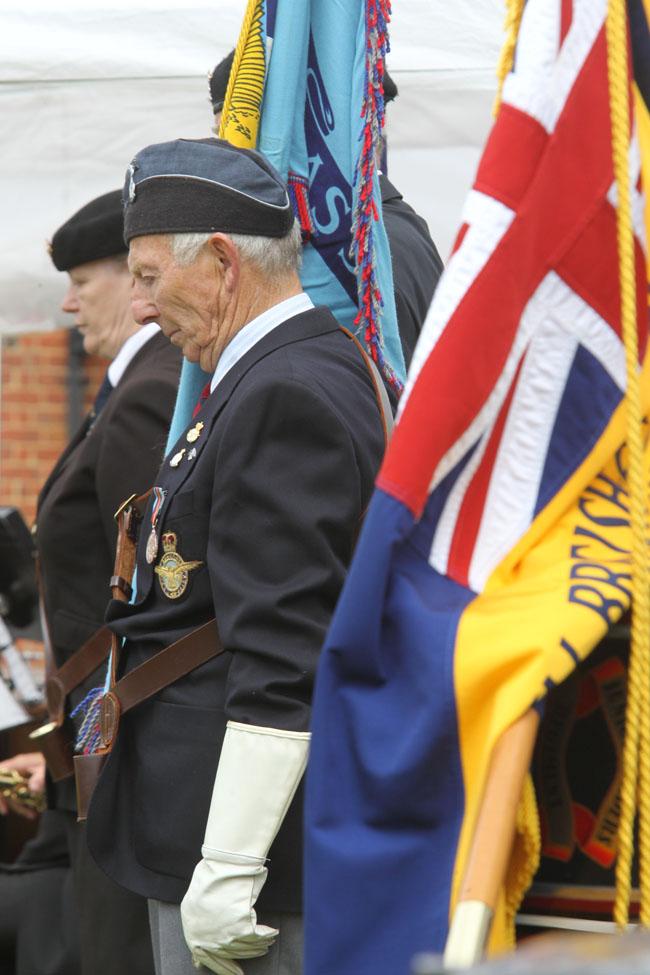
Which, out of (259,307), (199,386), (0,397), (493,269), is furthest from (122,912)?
(0,397)

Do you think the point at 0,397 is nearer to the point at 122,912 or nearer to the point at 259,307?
the point at 122,912

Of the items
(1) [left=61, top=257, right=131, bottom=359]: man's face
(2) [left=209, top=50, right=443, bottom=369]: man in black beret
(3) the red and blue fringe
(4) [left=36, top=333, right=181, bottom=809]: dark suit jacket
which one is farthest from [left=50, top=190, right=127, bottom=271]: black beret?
(3) the red and blue fringe

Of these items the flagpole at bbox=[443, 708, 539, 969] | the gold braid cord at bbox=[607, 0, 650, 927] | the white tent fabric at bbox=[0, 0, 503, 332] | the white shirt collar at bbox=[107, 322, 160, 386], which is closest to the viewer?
the flagpole at bbox=[443, 708, 539, 969]

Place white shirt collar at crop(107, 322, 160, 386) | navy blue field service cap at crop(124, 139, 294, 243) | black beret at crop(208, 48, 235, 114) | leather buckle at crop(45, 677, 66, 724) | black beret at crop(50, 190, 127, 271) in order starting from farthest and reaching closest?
1. black beret at crop(50, 190, 127, 271)
2. white shirt collar at crop(107, 322, 160, 386)
3. leather buckle at crop(45, 677, 66, 724)
4. black beret at crop(208, 48, 235, 114)
5. navy blue field service cap at crop(124, 139, 294, 243)

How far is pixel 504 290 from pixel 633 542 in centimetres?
27

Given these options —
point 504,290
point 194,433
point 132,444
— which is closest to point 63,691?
point 132,444

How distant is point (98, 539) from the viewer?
337cm

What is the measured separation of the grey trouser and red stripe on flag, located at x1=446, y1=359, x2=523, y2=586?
0.93 meters

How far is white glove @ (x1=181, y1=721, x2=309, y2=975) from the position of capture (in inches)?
84.2

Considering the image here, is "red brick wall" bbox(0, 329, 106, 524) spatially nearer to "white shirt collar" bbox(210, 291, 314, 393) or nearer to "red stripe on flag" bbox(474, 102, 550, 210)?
"white shirt collar" bbox(210, 291, 314, 393)

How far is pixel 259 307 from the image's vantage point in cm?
243

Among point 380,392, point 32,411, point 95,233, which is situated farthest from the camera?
point 32,411

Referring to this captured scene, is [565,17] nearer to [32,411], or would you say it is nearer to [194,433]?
[194,433]

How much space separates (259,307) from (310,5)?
76 cm
